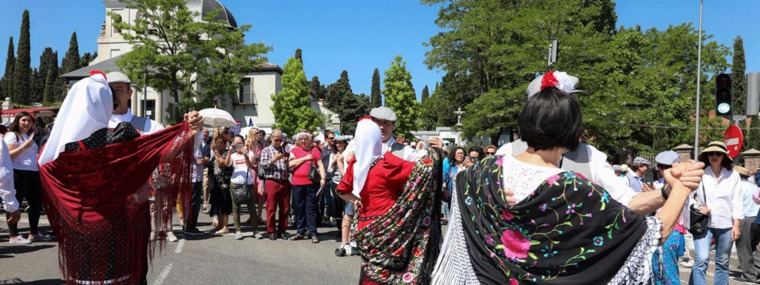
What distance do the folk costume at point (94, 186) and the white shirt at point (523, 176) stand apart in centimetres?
233

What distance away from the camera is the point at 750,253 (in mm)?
8562

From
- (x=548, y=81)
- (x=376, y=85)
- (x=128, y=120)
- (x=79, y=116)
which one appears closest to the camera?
(x=548, y=81)

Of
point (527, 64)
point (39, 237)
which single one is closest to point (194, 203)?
point (39, 237)

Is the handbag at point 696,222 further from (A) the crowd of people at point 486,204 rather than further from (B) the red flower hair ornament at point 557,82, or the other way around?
(B) the red flower hair ornament at point 557,82

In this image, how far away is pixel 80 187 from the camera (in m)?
3.55

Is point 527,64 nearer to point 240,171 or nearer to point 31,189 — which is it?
point 240,171

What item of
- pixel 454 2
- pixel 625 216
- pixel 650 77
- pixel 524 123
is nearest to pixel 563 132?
pixel 524 123

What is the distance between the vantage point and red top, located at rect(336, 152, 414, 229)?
15.5 feet

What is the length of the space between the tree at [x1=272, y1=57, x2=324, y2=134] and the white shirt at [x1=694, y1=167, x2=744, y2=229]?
174 ft

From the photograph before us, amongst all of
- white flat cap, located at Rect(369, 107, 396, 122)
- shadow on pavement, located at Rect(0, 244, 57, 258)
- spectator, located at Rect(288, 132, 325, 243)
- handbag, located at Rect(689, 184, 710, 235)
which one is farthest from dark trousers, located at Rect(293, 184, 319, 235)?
handbag, located at Rect(689, 184, 710, 235)

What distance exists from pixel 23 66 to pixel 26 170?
8547 cm

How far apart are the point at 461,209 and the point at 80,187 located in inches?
91.1

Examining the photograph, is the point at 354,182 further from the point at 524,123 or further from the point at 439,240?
the point at 524,123

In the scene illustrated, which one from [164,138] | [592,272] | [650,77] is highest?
[650,77]
